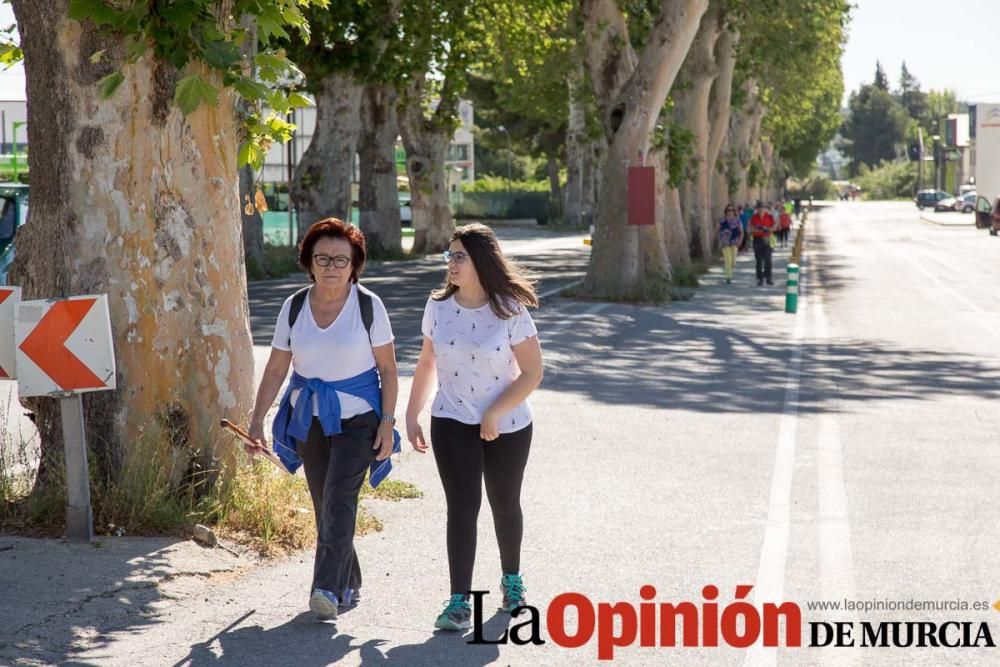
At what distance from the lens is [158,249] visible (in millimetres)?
8070

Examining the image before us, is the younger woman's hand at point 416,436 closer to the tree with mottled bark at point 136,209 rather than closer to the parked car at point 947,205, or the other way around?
the tree with mottled bark at point 136,209

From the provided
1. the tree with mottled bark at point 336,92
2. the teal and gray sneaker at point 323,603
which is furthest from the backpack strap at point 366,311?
the tree with mottled bark at point 336,92

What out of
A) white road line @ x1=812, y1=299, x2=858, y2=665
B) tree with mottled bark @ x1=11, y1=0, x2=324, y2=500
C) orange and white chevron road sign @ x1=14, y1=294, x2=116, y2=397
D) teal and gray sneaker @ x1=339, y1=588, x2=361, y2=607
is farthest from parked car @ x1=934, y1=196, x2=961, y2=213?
teal and gray sneaker @ x1=339, y1=588, x2=361, y2=607

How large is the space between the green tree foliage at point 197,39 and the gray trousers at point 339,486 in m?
2.12

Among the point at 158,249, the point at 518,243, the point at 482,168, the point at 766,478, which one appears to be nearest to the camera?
the point at 158,249

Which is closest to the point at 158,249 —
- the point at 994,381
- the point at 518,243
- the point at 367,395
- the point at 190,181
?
the point at 190,181

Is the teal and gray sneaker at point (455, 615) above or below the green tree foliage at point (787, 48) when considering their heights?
below

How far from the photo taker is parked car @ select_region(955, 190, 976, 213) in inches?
4043

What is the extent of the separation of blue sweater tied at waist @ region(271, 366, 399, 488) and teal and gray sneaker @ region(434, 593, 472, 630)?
2.00 feet

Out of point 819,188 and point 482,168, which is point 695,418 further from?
point 819,188

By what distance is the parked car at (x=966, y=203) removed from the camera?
4043 inches

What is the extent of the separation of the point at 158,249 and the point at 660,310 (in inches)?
689

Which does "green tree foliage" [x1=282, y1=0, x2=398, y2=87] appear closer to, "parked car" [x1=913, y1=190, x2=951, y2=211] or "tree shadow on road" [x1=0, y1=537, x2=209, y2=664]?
"tree shadow on road" [x1=0, y1=537, x2=209, y2=664]

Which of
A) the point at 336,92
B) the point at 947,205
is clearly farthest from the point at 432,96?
the point at 947,205
